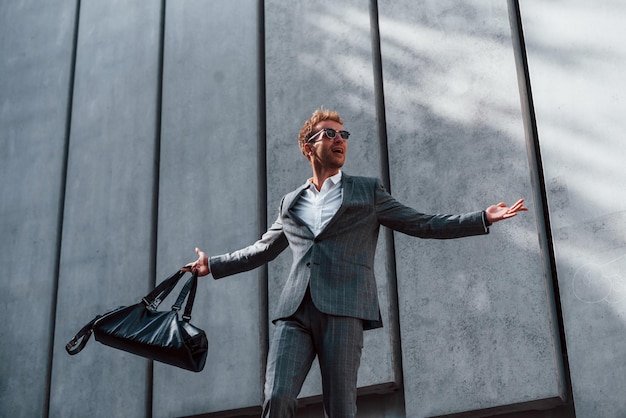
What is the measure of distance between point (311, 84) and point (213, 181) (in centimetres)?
140

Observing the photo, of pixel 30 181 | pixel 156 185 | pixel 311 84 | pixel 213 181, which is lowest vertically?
pixel 213 181

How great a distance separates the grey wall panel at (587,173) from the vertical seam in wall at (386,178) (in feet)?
4.65

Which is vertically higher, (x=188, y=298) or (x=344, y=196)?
(x=344, y=196)

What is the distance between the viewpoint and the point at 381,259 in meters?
7.08

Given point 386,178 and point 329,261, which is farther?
point 386,178

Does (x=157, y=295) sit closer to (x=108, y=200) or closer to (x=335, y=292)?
(x=335, y=292)

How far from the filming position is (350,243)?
414 cm

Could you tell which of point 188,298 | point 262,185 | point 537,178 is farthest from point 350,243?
point 262,185

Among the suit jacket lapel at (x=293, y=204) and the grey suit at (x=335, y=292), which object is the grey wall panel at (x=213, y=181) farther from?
the grey suit at (x=335, y=292)

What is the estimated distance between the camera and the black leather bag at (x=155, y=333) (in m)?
4.21

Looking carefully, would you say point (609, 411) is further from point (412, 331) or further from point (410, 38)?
point (410, 38)

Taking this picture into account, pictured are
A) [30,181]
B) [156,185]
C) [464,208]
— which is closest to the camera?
[464,208]

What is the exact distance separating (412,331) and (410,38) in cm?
271

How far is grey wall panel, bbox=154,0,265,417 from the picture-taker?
7.74m
